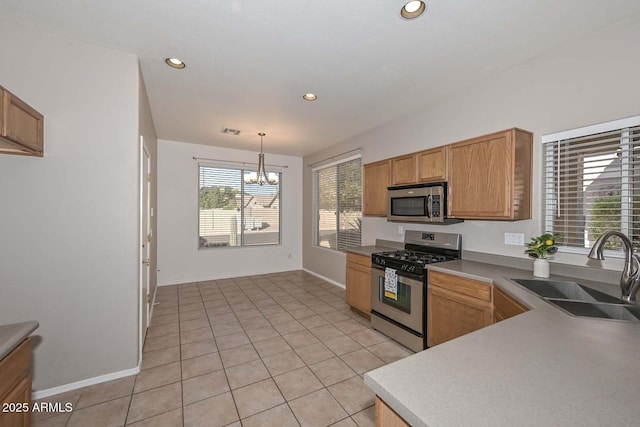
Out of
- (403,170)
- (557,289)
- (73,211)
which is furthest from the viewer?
(403,170)

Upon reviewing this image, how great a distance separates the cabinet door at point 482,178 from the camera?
226cm

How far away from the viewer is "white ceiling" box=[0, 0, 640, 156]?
176cm

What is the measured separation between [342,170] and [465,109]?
253cm

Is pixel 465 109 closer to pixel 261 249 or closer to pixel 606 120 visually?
pixel 606 120

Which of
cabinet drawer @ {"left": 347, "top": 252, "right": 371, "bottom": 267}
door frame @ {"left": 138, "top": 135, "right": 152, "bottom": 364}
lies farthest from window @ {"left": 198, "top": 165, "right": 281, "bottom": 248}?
cabinet drawer @ {"left": 347, "top": 252, "right": 371, "bottom": 267}

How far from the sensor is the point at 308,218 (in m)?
6.23

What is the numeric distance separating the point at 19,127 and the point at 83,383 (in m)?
1.96

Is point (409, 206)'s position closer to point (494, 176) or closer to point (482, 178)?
point (482, 178)

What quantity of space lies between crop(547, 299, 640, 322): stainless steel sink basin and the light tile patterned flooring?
1482 millimetres

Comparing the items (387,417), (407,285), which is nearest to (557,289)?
(407,285)

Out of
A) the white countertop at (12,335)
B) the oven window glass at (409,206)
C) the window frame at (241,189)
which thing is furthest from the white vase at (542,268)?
the window frame at (241,189)

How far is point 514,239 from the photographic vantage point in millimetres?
2510

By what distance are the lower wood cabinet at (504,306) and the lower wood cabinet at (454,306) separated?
0.20ft

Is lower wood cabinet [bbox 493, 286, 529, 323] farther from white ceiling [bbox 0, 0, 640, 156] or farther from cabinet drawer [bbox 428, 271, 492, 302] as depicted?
white ceiling [bbox 0, 0, 640, 156]
